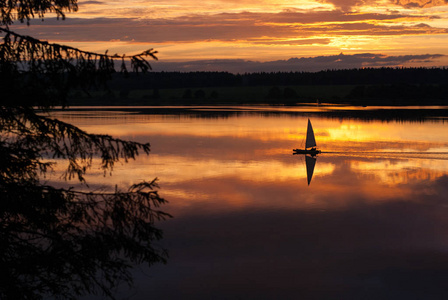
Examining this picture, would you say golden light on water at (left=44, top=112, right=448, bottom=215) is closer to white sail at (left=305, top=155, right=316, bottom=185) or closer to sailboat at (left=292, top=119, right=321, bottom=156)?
white sail at (left=305, top=155, right=316, bottom=185)

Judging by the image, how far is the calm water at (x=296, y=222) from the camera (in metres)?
17.3

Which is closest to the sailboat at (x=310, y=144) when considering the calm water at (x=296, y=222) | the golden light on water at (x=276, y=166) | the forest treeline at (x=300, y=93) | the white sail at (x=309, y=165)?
the white sail at (x=309, y=165)

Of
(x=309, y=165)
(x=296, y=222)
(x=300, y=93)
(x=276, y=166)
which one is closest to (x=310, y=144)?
(x=309, y=165)

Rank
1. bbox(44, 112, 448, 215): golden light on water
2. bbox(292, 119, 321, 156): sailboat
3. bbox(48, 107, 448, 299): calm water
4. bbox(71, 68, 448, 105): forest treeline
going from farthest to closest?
bbox(71, 68, 448, 105): forest treeline → bbox(292, 119, 321, 156): sailboat → bbox(44, 112, 448, 215): golden light on water → bbox(48, 107, 448, 299): calm water

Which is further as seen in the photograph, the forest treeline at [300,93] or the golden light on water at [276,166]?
the forest treeline at [300,93]

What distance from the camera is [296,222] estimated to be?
24422 mm

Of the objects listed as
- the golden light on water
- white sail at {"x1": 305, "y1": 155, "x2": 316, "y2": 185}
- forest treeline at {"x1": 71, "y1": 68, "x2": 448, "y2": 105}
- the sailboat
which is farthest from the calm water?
forest treeline at {"x1": 71, "y1": 68, "x2": 448, "y2": 105}

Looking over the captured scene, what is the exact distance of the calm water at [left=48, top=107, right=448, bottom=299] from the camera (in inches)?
680

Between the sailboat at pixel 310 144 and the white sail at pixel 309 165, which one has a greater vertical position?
the sailboat at pixel 310 144

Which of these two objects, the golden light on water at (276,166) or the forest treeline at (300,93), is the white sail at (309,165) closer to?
the golden light on water at (276,166)

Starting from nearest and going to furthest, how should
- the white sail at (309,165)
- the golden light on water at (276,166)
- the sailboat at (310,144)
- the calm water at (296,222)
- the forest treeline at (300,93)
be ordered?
1. the calm water at (296,222)
2. the golden light on water at (276,166)
3. the white sail at (309,165)
4. the sailboat at (310,144)
5. the forest treeline at (300,93)

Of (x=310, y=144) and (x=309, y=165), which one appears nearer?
(x=309, y=165)

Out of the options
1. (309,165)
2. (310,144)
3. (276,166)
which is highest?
(310,144)

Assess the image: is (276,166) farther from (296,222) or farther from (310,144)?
(296,222)
